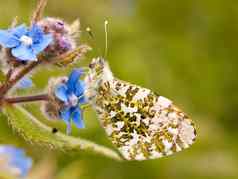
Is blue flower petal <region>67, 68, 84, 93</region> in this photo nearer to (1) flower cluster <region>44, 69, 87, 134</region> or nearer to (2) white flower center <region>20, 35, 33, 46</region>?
(1) flower cluster <region>44, 69, 87, 134</region>

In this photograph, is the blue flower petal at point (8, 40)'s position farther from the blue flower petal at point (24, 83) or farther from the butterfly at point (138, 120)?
the butterfly at point (138, 120)

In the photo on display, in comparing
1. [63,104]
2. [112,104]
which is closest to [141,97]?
[112,104]

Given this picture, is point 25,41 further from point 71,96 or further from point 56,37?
point 71,96

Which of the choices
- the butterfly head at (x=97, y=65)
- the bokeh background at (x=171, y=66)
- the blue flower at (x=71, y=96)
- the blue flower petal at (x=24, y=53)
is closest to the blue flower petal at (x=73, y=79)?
the blue flower at (x=71, y=96)

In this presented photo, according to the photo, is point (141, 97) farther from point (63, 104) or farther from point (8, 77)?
point (8, 77)

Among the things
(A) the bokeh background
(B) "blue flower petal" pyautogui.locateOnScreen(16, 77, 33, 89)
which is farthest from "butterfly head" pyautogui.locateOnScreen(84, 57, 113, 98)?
(A) the bokeh background

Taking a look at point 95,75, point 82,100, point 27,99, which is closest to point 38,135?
point 27,99

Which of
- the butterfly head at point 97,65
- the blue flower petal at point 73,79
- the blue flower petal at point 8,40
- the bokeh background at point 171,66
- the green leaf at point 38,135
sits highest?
the bokeh background at point 171,66
